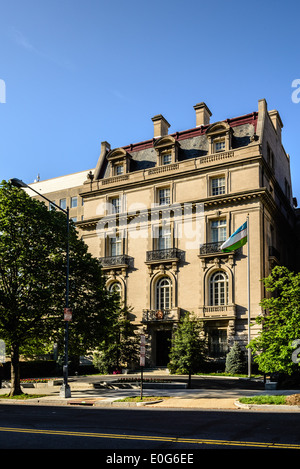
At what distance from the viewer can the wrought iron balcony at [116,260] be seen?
45.9 meters

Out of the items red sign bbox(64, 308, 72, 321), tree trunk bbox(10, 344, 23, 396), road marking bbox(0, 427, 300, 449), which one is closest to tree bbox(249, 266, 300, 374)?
red sign bbox(64, 308, 72, 321)

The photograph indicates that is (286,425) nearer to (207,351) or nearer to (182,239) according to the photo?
(207,351)

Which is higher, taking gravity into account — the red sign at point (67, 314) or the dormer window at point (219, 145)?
the dormer window at point (219, 145)

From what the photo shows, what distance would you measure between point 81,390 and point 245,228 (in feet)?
58.6

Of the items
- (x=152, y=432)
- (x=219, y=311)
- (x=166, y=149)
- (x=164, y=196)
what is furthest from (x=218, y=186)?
(x=152, y=432)

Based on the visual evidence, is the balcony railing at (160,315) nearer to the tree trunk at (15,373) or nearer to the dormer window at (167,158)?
the dormer window at (167,158)

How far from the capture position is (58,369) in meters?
41.6

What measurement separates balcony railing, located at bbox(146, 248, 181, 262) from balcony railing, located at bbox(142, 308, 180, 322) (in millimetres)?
4652

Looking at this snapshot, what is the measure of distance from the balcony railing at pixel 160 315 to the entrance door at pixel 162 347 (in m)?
1.65

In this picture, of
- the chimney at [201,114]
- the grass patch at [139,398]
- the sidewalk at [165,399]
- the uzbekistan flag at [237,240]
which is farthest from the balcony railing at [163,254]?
the grass patch at [139,398]

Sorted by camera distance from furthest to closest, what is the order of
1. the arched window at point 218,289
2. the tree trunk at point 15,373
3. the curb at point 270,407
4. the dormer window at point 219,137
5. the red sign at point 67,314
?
the dormer window at point 219,137, the arched window at point 218,289, the tree trunk at point 15,373, the red sign at point 67,314, the curb at point 270,407

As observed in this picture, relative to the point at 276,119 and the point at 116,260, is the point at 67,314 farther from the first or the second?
the point at 276,119

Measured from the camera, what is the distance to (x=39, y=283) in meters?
26.2
